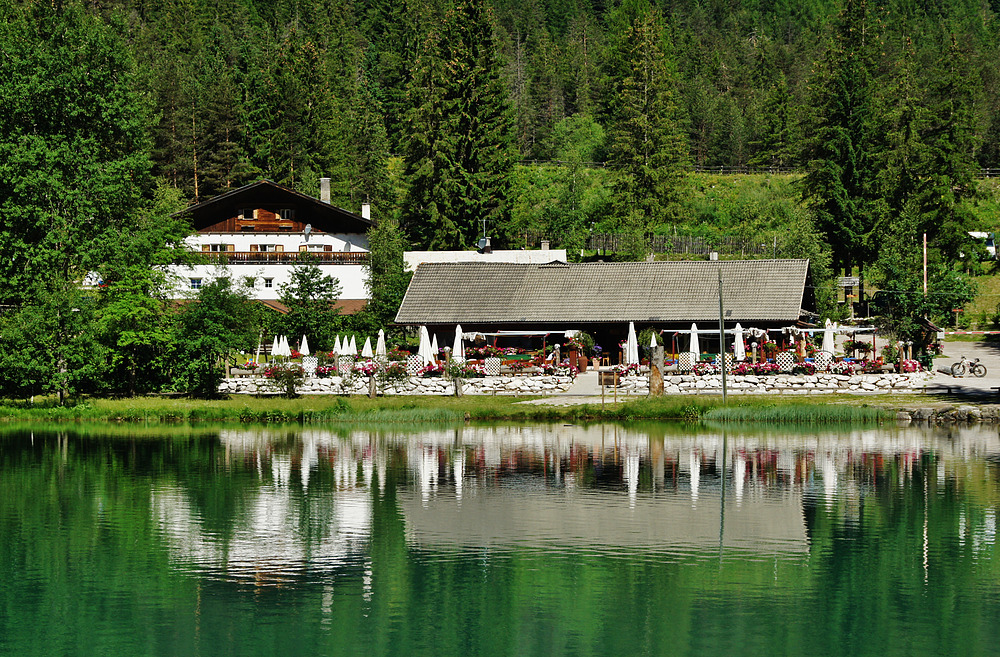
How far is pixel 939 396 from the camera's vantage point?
44.5 metres

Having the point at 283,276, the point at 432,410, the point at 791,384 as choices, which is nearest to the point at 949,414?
the point at 791,384

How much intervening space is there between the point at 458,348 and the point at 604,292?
786 cm

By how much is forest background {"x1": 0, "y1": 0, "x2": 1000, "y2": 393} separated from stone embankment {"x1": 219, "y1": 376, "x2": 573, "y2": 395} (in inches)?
112

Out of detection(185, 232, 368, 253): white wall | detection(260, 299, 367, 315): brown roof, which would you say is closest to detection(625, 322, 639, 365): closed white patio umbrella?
detection(260, 299, 367, 315): brown roof

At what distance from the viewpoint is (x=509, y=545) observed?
25.2 m

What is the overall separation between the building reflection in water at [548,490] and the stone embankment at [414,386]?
220 inches

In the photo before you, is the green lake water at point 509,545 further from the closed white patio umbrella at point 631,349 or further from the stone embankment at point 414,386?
the closed white patio umbrella at point 631,349

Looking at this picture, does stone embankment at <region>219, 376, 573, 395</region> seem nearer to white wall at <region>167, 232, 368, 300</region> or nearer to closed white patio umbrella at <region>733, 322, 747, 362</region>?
closed white patio umbrella at <region>733, 322, 747, 362</region>

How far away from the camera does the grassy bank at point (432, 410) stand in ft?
138

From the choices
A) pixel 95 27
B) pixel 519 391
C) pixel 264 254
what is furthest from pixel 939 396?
pixel 264 254

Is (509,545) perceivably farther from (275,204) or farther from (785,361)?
(275,204)

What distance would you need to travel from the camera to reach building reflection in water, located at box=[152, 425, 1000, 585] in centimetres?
2539

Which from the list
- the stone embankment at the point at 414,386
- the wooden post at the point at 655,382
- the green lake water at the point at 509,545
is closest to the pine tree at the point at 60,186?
the stone embankment at the point at 414,386

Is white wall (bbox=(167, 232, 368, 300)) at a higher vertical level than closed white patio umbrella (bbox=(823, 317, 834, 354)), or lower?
higher
